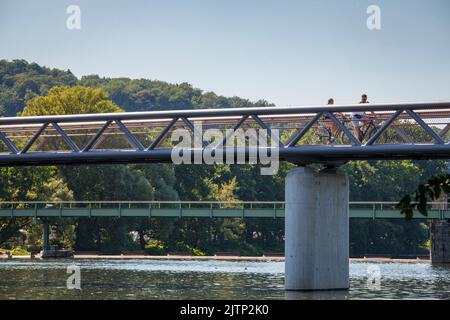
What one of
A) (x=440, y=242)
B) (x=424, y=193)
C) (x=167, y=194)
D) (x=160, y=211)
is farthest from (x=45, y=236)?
(x=424, y=193)

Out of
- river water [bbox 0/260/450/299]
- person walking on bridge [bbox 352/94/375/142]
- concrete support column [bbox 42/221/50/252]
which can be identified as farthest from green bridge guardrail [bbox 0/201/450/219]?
person walking on bridge [bbox 352/94/375/142]

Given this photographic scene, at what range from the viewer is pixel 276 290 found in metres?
53.8

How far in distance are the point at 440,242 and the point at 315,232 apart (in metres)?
65.6

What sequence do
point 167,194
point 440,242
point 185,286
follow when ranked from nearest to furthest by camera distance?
point 185,286, point 440,242, point 167,194

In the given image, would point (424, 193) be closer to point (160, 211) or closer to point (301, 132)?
point (301, 132)

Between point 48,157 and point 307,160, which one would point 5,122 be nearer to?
point 48,157

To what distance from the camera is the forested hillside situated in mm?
121062

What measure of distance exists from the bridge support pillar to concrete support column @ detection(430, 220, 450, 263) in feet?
209

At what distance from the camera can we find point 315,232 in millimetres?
50000

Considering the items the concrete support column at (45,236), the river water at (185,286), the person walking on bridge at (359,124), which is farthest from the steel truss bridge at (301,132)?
the concrete support column at (45,236)

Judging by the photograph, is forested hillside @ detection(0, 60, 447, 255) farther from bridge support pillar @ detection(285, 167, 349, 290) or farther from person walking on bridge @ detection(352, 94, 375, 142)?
person walking on bridge @ detection(352, 94, 375, 142)

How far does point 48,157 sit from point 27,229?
70.3 meters

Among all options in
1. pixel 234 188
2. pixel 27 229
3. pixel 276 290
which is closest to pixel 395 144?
pixel 276 290

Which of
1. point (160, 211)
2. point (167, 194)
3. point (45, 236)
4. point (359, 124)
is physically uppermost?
point (167, 194)
